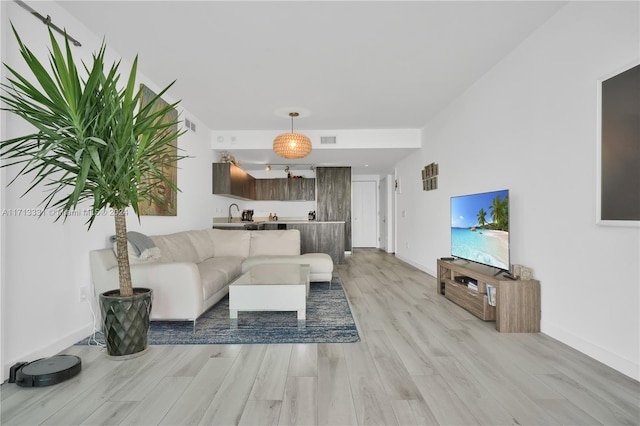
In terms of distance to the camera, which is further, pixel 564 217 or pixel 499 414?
pixel 564 217

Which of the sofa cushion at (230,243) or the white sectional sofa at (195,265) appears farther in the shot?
the sofa cushion at (230,243)

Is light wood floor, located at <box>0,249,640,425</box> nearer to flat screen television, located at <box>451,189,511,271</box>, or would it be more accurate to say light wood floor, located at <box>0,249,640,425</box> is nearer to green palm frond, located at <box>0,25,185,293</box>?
flat screen television, located at <box>451,189,511,271</box>

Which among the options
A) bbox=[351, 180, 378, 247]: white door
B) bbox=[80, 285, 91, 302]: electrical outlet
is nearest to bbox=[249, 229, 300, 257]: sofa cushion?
bbox=[80, 285, 91, 302]: electrical outlet

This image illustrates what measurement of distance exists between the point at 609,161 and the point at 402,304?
7.46ft

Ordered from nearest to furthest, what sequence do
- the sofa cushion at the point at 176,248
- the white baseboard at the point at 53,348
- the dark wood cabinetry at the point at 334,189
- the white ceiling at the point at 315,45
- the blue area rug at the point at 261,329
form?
the white baseboard at the point at 53,348
the white ceiling at the point at 315,45
the blue area rug at the point at 261,329
the sofa cushion at the point at 176,248
the dark wood cabinetry at the point at 334,189

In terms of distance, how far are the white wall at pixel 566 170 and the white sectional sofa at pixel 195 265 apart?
2.44 metres

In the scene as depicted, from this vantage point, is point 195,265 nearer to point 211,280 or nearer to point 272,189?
point 211,280

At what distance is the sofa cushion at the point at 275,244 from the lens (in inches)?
197

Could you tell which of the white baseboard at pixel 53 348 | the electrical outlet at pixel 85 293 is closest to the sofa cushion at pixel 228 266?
the electrical outlet at pixel 85 293

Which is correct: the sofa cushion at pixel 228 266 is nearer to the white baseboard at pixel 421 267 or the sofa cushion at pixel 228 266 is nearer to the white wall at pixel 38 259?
the white wall at pixel 38 259

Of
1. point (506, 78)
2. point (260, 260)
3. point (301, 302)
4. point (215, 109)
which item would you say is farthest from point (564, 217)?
point (215, 109)

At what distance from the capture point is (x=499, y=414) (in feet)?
5.44

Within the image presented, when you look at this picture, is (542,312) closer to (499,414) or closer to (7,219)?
(499,414)

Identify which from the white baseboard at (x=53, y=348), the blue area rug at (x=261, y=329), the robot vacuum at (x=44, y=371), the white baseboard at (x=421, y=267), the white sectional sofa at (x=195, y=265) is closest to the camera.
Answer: the robot vacuum at (x=44, y=371)
